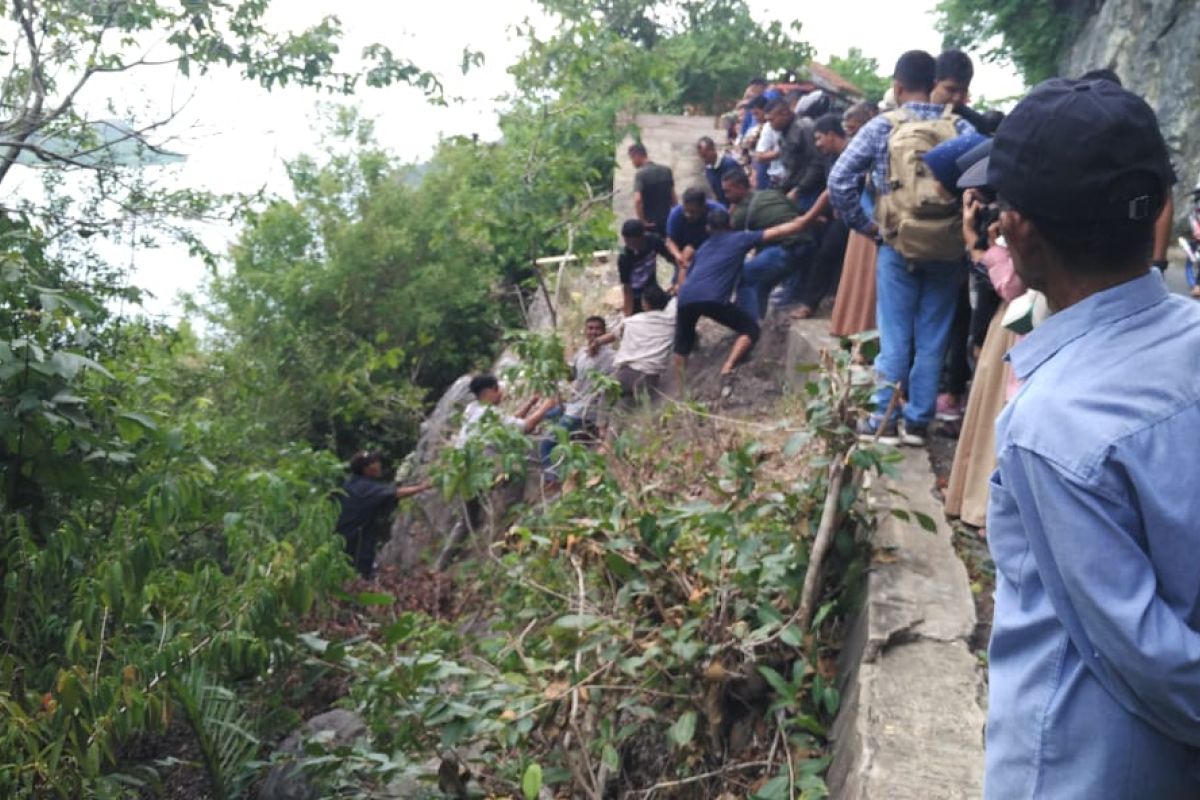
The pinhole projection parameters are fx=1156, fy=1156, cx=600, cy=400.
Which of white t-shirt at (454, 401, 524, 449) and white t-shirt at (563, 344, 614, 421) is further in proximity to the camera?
white t-shirt at (563, 344, 614, 421)

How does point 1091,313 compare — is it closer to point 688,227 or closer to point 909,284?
point 909,284

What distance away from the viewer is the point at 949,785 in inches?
119

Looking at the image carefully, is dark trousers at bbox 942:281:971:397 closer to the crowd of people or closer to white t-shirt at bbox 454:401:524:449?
white t-shirt at bbox 454:401:524:449

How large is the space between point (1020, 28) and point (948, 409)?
12.3 meters

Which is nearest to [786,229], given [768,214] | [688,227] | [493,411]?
[768,214]

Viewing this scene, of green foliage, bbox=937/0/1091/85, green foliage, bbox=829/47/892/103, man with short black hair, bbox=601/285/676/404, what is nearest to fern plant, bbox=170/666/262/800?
man with short black hair, bbox=601/285/676/404

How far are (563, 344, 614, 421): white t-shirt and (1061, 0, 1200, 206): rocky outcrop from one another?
641 centimetres

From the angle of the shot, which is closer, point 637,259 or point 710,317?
point 710,317

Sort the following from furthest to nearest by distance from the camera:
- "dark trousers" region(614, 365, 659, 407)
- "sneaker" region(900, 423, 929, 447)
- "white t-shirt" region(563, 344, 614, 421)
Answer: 1. "dark trousers" region(614, 365, 659, 407)
2. "white t-shirt" region(563, 344, 614, 421)
3. "sneaker" region(900, 423, 929, 447)

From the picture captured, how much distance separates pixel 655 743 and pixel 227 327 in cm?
1234

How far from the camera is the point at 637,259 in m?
9.40

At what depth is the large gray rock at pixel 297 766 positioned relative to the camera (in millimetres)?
4711

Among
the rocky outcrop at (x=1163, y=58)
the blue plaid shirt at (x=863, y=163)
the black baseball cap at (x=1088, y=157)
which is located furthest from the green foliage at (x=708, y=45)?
the black baseball cap at (x=1088, y=157)

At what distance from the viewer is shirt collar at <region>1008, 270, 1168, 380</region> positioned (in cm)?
153
